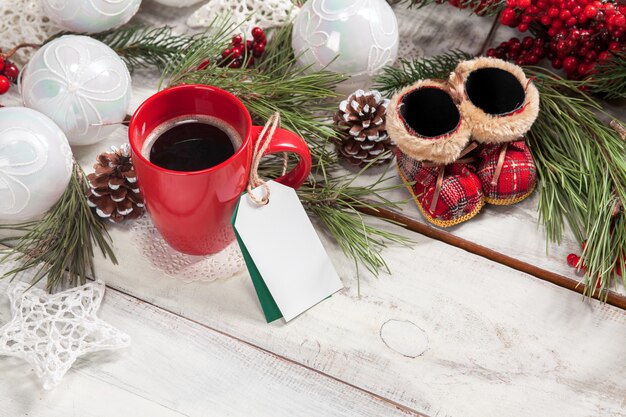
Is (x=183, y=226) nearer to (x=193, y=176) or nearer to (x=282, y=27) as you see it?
(x=193, y=176)

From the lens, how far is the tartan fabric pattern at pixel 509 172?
2.48ft

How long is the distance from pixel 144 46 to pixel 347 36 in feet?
0.88

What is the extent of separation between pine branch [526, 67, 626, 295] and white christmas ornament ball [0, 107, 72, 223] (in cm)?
52

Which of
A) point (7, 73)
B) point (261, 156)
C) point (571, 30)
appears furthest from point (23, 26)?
point (571, 30)

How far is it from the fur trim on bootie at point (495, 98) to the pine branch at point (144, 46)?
13.5 inches

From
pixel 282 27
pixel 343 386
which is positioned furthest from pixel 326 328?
pixel 282 27

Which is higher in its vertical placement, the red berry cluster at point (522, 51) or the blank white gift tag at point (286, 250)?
the red berry cluster at point (522, 51)

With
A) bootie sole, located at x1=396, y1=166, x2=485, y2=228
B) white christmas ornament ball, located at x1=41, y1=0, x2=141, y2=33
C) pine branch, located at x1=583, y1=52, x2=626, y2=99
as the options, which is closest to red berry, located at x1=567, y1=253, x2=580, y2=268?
bootie sole, located at x1=396, y1=166, x2=485, y2=228

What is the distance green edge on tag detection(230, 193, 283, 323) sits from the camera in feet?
2.18

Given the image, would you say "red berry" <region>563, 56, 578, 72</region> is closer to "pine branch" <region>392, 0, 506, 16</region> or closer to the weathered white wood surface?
"pine branch" <region>392, 0, 506, 16</region>

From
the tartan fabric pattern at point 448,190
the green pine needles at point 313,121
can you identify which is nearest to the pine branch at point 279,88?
the green pine needles at point 313,121

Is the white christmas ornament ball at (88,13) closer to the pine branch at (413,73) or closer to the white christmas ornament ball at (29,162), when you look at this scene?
the white christmas ornament ball at (29,162)

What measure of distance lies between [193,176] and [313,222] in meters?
0.21

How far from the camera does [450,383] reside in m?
0.67
